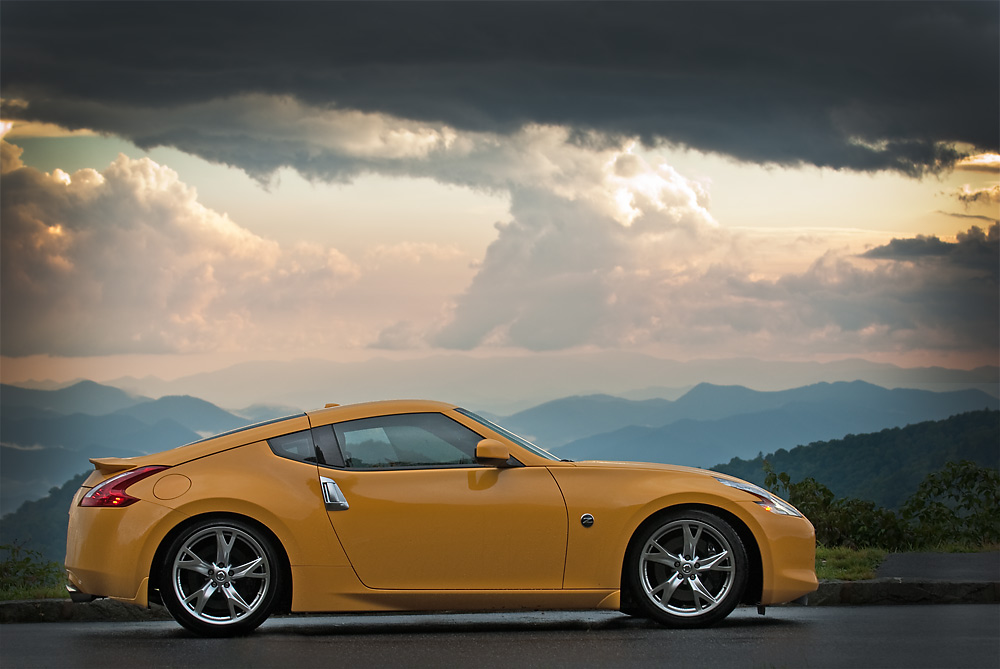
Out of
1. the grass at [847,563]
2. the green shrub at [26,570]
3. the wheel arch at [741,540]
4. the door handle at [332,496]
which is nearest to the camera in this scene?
the door handle at [332,496]

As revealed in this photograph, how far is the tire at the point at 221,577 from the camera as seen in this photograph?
272 inches

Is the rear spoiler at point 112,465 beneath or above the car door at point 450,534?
above

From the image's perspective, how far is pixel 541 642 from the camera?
682cm

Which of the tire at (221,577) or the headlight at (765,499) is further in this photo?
the headlight at (765,499)

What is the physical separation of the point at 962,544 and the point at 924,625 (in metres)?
4.79

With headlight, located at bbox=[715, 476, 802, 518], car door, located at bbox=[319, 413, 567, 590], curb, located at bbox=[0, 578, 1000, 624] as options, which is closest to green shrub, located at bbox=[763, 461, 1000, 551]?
curb, located at bbox=[0, 578, 1000, 624]

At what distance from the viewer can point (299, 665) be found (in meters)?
6.03

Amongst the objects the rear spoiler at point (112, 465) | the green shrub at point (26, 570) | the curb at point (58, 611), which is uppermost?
the rear spoiler at point (112, 465)

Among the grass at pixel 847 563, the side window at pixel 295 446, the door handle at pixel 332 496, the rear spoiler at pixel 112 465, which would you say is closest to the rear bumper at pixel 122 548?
the rear spoiler at pixel 112 465

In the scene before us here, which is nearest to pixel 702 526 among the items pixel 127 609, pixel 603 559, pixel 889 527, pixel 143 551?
pixel 603 559

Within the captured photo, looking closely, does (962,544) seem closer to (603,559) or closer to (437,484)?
(603,559)

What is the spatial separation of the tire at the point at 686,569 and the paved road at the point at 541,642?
152 mm

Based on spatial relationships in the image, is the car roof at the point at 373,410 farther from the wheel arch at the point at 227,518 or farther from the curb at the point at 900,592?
the curb at the point at 900,592

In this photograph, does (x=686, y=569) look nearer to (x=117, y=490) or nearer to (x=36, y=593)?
(x=117, y=490)
